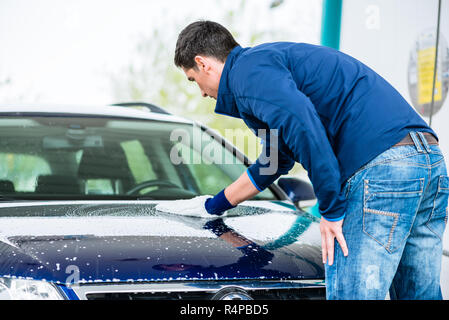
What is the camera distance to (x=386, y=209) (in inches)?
72.9

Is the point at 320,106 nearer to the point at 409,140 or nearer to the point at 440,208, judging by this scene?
the point at 409,140

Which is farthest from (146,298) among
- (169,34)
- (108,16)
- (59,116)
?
(108,16)

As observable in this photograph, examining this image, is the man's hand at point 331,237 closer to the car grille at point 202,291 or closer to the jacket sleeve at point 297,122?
the jacket sleeve at point 297,122

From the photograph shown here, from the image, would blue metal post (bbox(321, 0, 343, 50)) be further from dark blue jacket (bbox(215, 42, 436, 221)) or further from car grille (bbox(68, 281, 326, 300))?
car grille (bbox(68, 281, 326, 300))

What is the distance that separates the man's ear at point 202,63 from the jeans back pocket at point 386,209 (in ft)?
2.11

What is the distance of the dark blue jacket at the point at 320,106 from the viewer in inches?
69.5

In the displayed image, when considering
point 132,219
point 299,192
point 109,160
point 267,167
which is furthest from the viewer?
point 109,160

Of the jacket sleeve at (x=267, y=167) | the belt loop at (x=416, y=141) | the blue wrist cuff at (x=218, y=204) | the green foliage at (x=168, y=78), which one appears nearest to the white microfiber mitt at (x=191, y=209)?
the blue wrist cuff at (x=218, y=204)

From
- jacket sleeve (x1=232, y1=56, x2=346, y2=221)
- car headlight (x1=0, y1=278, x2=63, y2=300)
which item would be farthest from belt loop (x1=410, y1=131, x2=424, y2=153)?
car headlight (x1=0, y1=278, x2=63, y2=300)

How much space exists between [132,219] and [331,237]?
815 mm

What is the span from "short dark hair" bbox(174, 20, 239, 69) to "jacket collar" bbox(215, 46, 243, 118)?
4cm

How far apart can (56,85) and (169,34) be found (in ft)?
10.9

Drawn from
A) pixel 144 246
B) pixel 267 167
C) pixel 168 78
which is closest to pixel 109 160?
pixel 267 167

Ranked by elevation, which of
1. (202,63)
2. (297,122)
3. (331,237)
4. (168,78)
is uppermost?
(202,63)
